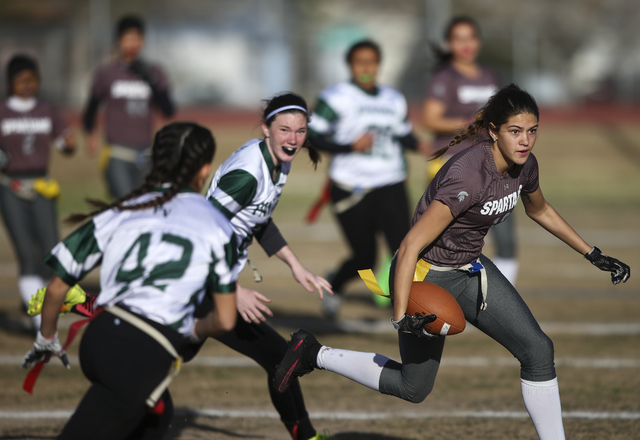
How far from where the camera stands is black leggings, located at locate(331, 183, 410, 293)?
7.31 meters

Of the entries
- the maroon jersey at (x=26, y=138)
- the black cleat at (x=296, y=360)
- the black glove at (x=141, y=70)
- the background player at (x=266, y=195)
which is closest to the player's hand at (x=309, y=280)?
the background player at (x=266, y=195)

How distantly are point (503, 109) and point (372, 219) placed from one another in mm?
3677

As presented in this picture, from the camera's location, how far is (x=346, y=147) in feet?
24.1

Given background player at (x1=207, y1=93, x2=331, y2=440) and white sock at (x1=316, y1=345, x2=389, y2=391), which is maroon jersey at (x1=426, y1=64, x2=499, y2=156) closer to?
background player at (x1=207, y1=93, x2=331, y2=440)

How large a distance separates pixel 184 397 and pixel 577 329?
156 inches

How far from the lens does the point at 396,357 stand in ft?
21.5

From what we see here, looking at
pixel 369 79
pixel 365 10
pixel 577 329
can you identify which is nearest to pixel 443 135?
pixel 369 79

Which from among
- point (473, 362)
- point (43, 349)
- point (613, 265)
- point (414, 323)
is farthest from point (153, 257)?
point (473, 362)

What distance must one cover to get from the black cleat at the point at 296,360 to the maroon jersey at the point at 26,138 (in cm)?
421

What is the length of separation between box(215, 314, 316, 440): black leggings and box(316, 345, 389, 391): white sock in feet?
0.71

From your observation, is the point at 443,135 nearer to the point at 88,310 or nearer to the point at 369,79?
the point at 369,79

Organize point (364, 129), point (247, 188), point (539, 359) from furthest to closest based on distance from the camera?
point (364, 129) < point (247, 188) < point (539, 359)

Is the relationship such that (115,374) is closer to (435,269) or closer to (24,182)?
(435,269)

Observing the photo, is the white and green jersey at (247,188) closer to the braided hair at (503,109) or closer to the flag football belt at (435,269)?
the flag football belt at (435,269)
